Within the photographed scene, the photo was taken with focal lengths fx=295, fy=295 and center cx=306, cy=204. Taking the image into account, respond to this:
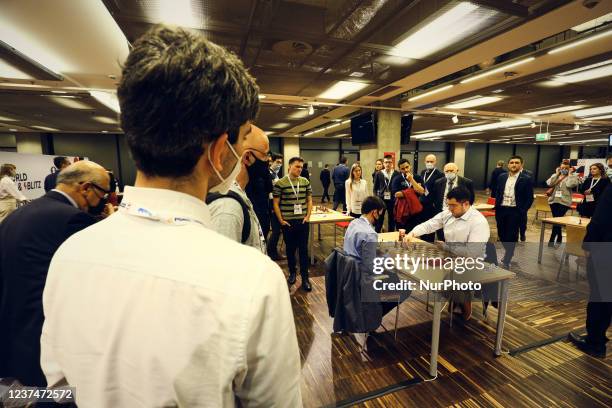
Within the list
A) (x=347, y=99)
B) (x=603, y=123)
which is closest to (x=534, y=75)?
(x=347, y=99)

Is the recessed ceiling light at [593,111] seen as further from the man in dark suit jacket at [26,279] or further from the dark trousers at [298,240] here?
the man in dark suit jacket at [26,279]

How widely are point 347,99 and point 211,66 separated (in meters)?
6.09

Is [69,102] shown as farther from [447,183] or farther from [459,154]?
[459,154]

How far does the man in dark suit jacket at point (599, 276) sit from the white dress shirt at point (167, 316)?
295 cm

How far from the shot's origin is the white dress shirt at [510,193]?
4.36 meters

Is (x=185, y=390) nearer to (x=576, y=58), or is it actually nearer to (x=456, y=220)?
(x=456, y=220)

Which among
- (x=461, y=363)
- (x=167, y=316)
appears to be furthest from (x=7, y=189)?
(x=461, y=363)

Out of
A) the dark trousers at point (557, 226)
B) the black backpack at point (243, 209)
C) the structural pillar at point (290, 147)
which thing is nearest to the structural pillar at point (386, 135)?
the dark trousers at point (557, 226)

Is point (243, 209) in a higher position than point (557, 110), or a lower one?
lower

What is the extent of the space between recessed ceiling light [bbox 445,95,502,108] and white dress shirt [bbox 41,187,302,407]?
6.93 metres

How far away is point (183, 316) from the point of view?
1.40 feet

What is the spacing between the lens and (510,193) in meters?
4.38

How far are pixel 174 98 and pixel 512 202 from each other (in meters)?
5.09

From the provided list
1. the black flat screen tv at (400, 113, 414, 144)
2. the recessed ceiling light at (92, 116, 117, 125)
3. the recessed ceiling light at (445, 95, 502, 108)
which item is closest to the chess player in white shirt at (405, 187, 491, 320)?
the recessed ceiling light at (445, 95, 502, 108)
